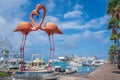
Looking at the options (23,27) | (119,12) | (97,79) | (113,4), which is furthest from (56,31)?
(113,4)

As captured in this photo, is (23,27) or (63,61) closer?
(23,27)

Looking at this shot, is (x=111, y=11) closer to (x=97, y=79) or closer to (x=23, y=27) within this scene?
(x=97, y=79)

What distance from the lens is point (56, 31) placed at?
26094 millimetres

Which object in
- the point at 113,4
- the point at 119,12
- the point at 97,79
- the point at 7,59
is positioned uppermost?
the point at 113,4

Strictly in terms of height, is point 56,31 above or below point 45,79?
above

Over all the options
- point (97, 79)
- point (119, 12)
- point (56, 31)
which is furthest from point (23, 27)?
point (119, 12)

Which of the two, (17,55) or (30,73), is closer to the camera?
(30,73)

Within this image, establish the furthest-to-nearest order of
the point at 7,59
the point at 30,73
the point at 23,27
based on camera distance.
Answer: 1. the point at 7,59
2. the point at 23,27
3. the point at 30,73

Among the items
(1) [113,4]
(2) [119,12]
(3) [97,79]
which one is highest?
(1) [113,4]

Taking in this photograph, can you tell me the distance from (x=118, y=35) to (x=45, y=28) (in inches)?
892

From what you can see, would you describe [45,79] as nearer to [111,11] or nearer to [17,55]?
[111,11]

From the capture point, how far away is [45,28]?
25.4 m

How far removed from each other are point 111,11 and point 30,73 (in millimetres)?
25923

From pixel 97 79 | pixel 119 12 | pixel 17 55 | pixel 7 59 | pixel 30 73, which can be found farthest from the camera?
pixel 17 55
